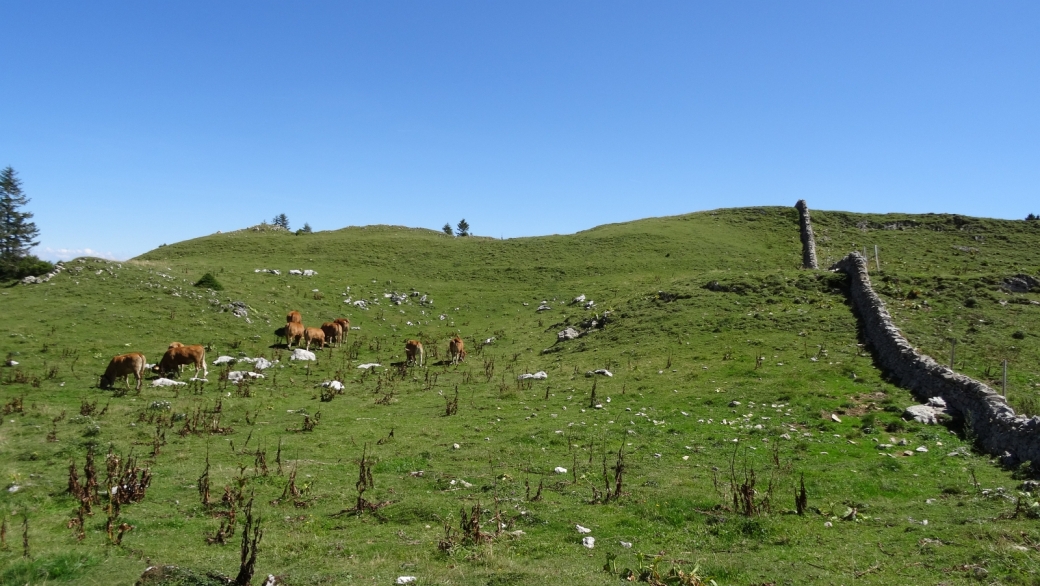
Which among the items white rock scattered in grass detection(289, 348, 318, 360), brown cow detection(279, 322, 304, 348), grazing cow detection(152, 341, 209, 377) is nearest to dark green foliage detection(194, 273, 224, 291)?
brown cow detection(279, 322, 304, 348)

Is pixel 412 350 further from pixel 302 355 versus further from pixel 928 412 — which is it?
pixel 928 412

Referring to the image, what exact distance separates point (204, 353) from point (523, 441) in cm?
1927

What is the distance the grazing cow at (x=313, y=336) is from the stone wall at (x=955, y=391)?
96.6 feet

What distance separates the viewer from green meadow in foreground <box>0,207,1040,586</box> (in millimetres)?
9680

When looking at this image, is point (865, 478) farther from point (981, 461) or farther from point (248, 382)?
point (248, 382)

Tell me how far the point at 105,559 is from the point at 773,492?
41.4 ft

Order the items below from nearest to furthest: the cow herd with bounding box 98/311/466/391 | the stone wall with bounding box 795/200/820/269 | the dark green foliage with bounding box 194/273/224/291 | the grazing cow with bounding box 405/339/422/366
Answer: the cow herd with bounding box 98/311/466/391, the grazing cow with bounding box 405/339/422/366, the dark green foliage with bounding box 194/273/224/291, the stone wall with bounding box 795/200/820/269

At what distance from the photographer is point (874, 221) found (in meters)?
66.1

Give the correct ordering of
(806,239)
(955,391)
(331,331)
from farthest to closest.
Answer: (806,239) → (331,331) → (955,391)

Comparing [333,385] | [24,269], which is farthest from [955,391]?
[24,269]

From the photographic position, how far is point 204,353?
2858 cm

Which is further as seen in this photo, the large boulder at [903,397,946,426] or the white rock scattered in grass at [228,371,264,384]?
the white rock scattered in grass at [228,371,264,384]

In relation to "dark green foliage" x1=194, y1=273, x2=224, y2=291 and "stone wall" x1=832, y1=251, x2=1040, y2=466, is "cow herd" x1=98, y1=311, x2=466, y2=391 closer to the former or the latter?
"dark green foliage" x1=194, y1=273, x2=224, y2=291

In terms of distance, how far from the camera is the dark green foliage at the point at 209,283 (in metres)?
41.2
